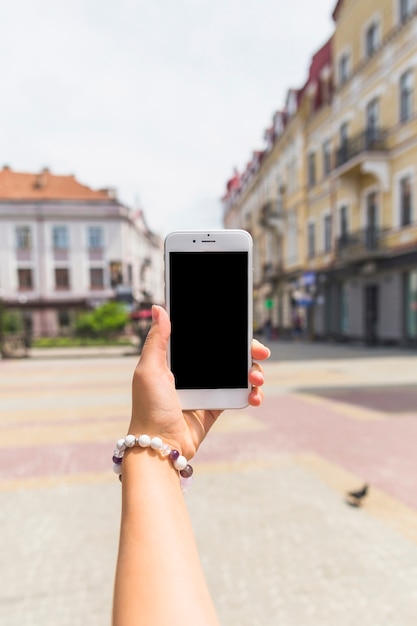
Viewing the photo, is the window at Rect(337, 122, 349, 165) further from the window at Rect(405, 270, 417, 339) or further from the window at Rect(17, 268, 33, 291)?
the window at Rect(17, 268, 33, 291)

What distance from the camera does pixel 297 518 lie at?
369 centimetres

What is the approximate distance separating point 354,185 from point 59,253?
3037cm

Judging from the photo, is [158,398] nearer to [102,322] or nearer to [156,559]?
[156,559]

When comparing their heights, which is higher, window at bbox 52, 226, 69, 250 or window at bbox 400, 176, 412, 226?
window at bbox 52, 226, 69, 250

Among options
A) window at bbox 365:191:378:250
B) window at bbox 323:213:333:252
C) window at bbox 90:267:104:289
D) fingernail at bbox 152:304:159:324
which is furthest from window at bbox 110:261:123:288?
fingernail at bbox 152:304:159:324

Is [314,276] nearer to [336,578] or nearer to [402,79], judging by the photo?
[402,79]

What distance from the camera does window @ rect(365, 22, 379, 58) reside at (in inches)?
831

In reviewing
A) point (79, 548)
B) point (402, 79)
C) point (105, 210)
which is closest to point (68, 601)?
point (79, 548)

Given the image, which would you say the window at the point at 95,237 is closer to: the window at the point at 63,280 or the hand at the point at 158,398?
the window at the point at 63,280

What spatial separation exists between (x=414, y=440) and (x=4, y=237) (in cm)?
4424

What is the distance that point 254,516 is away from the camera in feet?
12.3

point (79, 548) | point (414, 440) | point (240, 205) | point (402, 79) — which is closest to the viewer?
point (79, 548)

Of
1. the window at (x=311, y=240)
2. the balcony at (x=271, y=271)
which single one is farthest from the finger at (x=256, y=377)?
the balcony at (x=271, y=271)

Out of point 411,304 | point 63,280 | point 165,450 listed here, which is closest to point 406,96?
point 411,304
